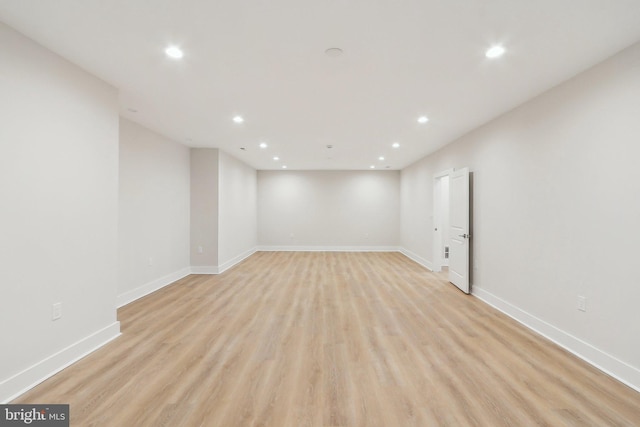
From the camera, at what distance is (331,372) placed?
7.68ft

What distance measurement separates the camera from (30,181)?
2176mm

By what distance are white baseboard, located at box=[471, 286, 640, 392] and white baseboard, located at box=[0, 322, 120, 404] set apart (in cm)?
452

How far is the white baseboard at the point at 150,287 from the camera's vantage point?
406 cm

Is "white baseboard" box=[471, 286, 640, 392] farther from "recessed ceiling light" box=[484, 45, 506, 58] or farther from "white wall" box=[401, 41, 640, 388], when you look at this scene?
"recessed ceiling light" box=[484, 45, 506, 58]

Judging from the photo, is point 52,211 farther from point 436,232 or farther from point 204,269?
point 436,232

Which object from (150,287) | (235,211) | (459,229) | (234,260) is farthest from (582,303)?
(235,211)

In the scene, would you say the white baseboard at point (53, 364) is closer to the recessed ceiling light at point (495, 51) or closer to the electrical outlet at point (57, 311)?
the electrical outlet at point (57, 311)

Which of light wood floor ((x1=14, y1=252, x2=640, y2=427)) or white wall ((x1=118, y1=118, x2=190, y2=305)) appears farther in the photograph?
white wall ((x1=118, y1=118, x2=190, y2=305))

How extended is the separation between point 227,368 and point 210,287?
2.78 m

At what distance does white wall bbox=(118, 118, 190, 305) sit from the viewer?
4.07 metres

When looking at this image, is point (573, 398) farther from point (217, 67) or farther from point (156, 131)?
point (156, 131)

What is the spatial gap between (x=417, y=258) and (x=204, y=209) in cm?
537

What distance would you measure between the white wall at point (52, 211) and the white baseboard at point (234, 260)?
3136 millimetres

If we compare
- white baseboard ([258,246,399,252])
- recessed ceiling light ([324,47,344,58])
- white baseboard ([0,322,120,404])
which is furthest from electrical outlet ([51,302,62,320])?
white baseboard ([258,246,399,252])
